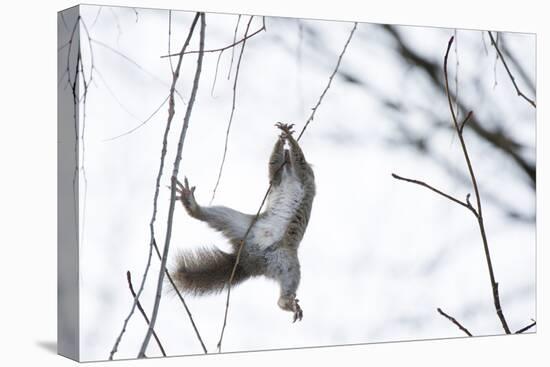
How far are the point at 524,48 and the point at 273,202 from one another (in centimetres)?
146

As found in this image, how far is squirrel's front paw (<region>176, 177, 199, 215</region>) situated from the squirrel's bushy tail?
0.55ft

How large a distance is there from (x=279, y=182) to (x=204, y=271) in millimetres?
483

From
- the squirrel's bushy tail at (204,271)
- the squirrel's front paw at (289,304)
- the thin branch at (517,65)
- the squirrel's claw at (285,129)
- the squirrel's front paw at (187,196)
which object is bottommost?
the squirrel's front paw at (289,304)

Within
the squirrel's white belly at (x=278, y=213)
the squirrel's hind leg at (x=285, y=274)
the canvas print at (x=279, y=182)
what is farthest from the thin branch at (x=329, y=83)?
the squirrel's hind leg at (x=285, y=274)

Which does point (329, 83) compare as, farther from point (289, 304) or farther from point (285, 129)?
point (289, 304)

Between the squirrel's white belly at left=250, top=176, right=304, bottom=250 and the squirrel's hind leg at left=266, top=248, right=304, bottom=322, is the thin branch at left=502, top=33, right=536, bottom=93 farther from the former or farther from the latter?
the squirrel's hind leg at left=266, top=248, right=304, bottom=322

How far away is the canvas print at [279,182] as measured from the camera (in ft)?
9.79

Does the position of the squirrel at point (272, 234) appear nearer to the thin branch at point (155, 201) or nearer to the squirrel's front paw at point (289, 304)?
the squirrel's front paw at point (289, 304)

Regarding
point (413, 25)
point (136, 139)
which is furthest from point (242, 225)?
point (413, 25)

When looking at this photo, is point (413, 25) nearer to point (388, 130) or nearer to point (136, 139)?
point (388, 130)

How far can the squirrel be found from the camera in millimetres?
3182

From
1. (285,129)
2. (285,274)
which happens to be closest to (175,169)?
(285,129)

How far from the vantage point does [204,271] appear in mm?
3184

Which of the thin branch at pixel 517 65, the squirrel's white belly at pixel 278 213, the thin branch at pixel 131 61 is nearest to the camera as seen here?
the thin branch at pixel 131 61
